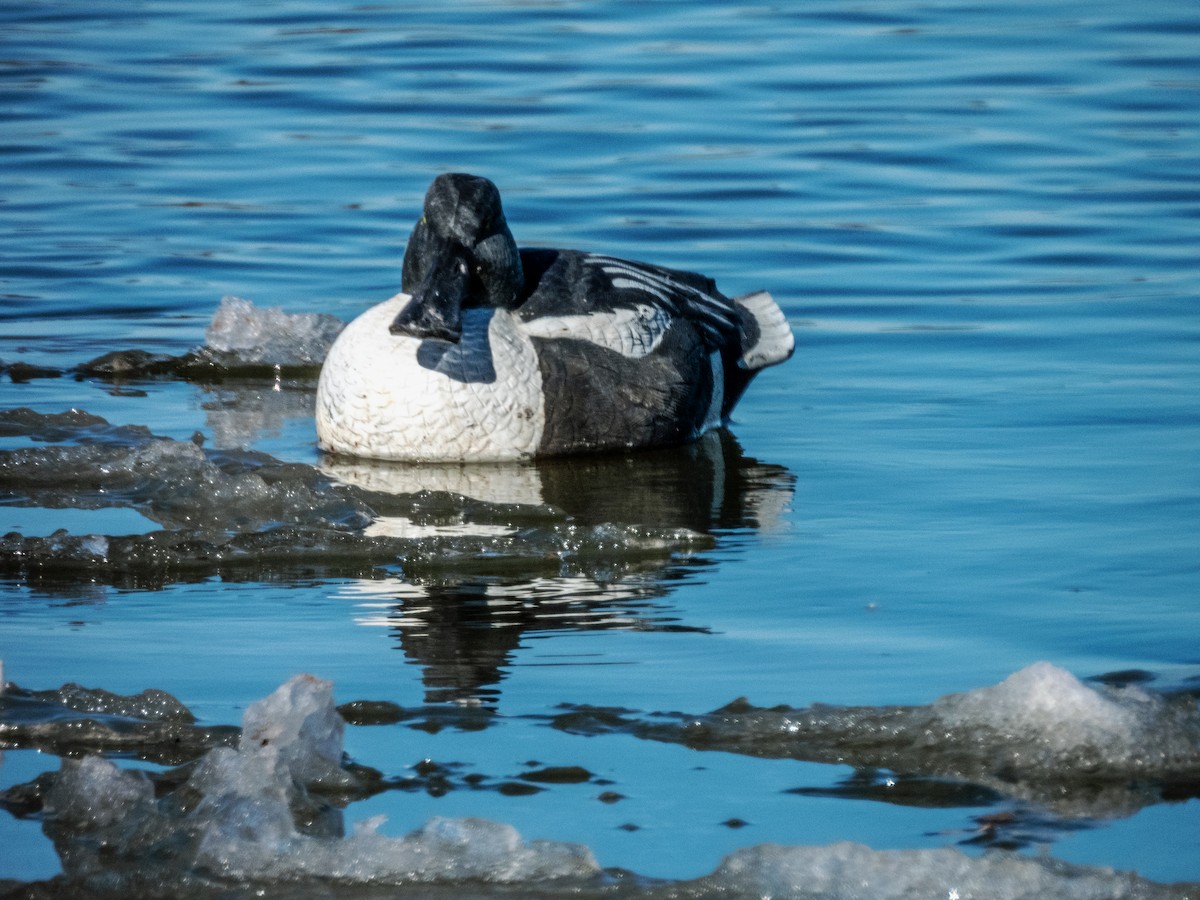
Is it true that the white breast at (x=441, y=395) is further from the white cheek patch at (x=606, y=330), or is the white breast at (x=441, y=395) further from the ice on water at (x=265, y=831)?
the ice on water at (x=265, y=831)

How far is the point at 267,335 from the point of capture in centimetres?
949

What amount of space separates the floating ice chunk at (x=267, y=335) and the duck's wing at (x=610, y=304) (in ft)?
5.48

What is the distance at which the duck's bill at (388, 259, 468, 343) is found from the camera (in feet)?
24.3

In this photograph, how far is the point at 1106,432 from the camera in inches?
315

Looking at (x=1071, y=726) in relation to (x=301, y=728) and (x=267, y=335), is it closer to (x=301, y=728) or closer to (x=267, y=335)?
(x=301, y=728)

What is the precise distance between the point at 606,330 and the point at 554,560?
1.74 meters

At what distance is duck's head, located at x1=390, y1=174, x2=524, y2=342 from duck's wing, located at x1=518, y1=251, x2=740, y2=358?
0.54 feet

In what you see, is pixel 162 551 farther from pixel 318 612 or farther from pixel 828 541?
pixel 828 541

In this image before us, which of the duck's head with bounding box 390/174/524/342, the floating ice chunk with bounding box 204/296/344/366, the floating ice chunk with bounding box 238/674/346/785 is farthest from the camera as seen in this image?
the floating ice chunk with bounding box 204/296/344/366

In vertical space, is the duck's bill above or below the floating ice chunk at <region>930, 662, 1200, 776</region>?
above

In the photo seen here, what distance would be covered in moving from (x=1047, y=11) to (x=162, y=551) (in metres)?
15.7

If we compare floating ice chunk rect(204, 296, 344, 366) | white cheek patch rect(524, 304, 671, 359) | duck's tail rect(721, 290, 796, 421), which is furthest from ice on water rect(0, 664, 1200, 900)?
floating ice chunk rect(204, 296, 344, 366)

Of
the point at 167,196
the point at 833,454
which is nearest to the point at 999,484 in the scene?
the point at 833,454

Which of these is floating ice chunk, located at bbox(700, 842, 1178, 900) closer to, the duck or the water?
the water
